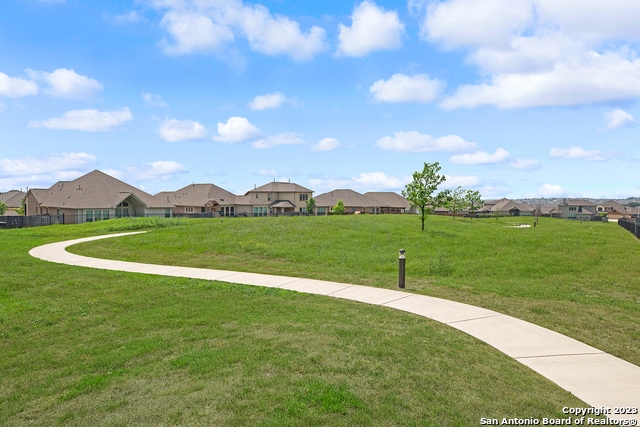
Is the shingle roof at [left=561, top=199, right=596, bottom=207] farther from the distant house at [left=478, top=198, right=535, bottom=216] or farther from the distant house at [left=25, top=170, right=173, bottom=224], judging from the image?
the distant house at [left=25, top=170, right=173, bottom=224]

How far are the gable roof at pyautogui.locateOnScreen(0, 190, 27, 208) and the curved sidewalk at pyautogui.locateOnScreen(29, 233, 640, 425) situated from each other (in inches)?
3507

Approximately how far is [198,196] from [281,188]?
50.2ft

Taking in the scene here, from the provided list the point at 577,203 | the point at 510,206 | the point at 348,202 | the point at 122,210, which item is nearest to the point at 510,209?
the point at 510,206

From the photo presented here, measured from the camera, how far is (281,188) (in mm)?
78812

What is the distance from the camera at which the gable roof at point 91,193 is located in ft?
155

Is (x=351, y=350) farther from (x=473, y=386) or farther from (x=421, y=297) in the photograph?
(x=421, y=297)

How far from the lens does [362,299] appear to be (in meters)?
9.57

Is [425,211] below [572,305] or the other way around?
the other way around

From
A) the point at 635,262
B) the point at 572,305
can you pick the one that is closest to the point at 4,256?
the point at 572,305

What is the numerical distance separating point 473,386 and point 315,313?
3525mm

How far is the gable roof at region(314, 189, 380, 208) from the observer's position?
87194mm

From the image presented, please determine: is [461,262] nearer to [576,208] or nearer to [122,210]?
[122,210]

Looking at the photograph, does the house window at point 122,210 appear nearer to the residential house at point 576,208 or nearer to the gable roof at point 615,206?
the residential house at point 576,208

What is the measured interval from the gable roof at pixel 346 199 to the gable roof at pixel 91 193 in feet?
131
